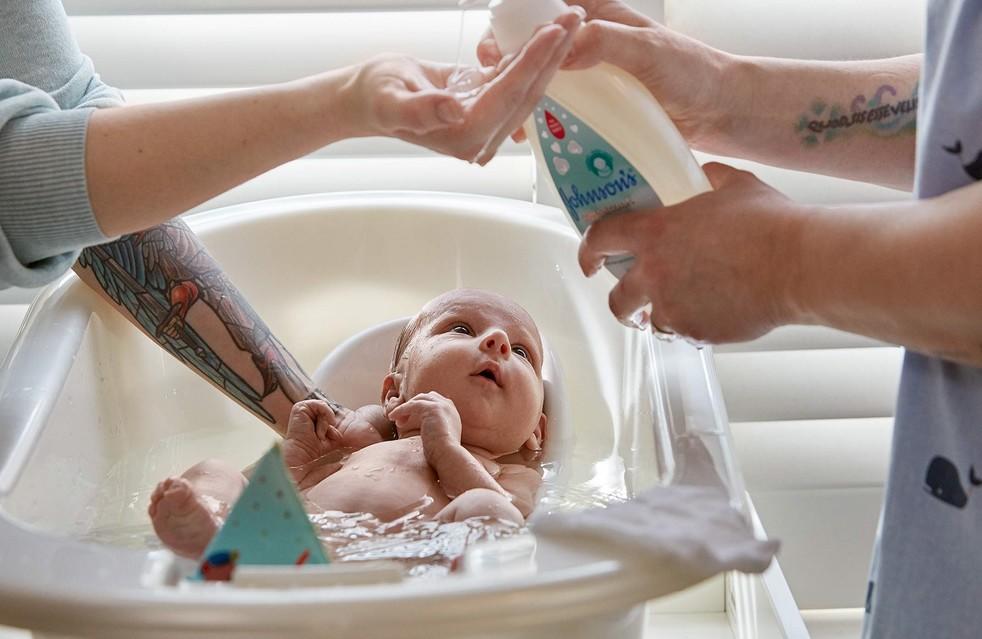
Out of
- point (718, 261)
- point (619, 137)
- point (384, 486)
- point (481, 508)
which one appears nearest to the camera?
point (718, 261)

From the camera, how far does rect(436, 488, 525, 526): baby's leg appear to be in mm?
1047

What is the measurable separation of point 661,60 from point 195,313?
2.08ft

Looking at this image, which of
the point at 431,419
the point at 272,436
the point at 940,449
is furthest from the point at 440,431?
the point at 940,449

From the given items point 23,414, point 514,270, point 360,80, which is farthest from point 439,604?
point 514,270

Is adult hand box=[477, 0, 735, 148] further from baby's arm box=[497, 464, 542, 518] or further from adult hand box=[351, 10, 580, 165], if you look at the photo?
baby's arm box=[497, 464, 542, 518]

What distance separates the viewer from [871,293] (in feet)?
2.44

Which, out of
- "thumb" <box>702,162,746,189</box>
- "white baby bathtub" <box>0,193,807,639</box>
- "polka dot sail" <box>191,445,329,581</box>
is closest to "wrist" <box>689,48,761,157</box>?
"thumb" <box>702,162,746,189</box>

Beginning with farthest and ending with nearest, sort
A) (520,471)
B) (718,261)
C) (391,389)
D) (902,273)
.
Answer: (391,389)
(520,471)
(718,261)
(902,273)

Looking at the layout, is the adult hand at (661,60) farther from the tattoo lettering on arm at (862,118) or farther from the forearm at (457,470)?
the forearm at (457,470)

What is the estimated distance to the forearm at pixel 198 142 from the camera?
36.9 inches

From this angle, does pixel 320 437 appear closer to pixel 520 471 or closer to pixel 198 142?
pixel 520 471

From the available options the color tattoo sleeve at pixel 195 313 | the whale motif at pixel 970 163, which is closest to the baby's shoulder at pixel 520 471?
the color tattoo sleeve at pixel 195 313

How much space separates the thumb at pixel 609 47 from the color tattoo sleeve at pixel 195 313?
1.96 ft

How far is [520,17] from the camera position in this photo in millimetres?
904
